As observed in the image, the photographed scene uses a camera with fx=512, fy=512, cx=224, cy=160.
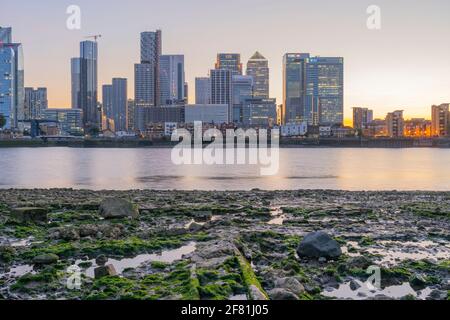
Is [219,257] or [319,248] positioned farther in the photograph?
[319,248]

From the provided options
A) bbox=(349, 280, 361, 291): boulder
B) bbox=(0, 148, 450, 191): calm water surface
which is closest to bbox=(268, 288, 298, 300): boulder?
bbox=(349, 280, 361, 291): boulder

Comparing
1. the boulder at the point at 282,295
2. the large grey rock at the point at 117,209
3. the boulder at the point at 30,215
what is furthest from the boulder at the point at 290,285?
the boulder at the point at 30,215

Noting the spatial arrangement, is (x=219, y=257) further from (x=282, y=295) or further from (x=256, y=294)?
(x=282, y=295)

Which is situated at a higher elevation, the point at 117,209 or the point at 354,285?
the point at 117,209

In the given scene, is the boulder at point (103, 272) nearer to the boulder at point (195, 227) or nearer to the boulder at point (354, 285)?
the boulder at point (354, 285)

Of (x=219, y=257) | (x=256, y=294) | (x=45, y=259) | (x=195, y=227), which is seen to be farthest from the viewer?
(x=195, y=227)

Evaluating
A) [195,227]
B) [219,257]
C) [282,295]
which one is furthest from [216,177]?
[282,295]

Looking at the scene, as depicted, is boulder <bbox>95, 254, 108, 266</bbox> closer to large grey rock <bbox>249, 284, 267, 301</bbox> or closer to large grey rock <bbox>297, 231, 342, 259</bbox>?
large grey rock <bbox>249, 284, 267, 301</bbox>
